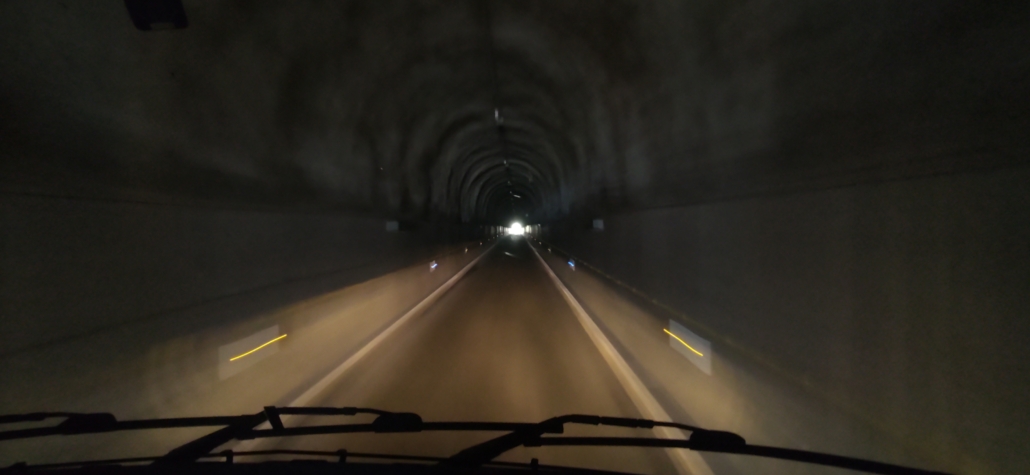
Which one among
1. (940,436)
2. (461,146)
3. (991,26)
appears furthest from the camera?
(461,146)

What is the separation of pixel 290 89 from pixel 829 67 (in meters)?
5.99

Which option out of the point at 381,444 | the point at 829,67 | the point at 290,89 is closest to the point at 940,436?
the point at 829,67

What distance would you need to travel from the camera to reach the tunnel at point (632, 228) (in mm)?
2520

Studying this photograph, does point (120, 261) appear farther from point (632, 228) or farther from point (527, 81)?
point (527, 81)

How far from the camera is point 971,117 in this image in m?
2.44

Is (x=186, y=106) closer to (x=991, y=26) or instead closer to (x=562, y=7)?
(x=562, y=7)

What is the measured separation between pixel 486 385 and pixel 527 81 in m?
7.29

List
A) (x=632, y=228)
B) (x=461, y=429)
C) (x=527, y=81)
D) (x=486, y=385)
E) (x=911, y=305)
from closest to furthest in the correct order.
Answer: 1. (x=911, y=305)
2. (x=461, y=429)
3. (x=486, y=385)
4. (x=632, y=228)
5. (x=527, y=81)

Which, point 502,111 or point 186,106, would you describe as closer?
point 186,106

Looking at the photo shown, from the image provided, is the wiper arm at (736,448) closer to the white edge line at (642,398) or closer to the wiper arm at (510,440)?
the wiper arm at (510,440)

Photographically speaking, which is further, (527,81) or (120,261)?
(527,81)

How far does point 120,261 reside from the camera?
4117mm

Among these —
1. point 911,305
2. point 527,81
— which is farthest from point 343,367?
point 527,81

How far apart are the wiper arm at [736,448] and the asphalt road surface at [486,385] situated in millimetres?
1263
